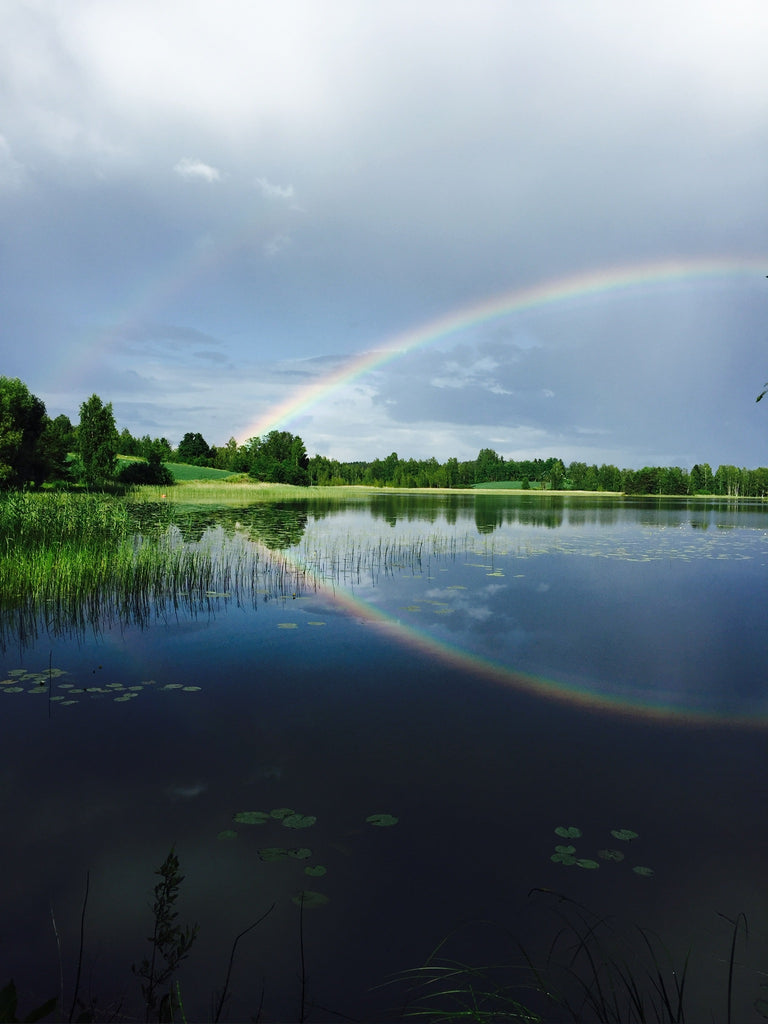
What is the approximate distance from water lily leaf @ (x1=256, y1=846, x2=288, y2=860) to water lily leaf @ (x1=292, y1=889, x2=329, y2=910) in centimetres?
40

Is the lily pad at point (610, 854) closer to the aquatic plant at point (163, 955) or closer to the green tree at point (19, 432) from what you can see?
the aquatic plant at point (163, 955)

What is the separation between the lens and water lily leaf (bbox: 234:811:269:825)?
4.46 meters

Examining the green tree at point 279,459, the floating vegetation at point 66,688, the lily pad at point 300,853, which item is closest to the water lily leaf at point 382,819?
the lily pad at point 300,853

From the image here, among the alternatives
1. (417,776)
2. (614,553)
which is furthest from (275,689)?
(614,553)

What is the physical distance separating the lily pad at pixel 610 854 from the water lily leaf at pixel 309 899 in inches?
76.2

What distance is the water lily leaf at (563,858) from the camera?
4036 millimetres

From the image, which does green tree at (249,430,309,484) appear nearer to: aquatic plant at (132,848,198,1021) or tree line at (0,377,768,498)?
tree line at (0,377,768,498)

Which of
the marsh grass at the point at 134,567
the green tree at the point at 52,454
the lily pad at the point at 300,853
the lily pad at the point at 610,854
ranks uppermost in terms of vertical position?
the green tree at the point at 52,454

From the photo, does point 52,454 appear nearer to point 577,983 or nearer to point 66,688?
point 66,688

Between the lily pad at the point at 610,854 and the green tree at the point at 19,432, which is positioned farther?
the green tree at the point at 19,432

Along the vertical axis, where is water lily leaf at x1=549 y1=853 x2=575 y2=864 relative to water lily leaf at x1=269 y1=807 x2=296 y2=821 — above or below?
below

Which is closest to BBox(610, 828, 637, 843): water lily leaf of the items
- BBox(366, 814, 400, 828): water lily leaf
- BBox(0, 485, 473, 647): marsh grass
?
BBox(366, 814, 400, 828): water lily leaf

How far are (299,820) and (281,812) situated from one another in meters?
0.20

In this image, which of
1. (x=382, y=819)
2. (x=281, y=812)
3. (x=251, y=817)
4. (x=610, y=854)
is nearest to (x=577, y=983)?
(x=610, y=854)
